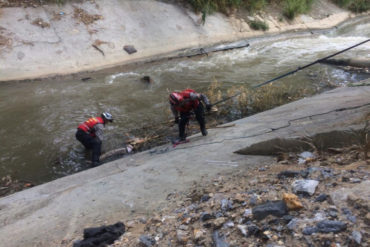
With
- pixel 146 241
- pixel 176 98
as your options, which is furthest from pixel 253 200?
pixel 176 98

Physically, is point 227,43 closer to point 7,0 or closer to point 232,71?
point 232,71

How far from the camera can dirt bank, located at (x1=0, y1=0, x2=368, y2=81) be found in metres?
11.1

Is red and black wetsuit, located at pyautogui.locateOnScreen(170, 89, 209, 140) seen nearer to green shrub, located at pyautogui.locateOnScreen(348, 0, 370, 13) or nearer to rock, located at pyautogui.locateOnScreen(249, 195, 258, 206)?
rock, located at pyautogui.locateOnScreen(249, 195, 258, 206)

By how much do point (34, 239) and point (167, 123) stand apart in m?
4.69

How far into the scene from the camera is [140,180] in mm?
4812

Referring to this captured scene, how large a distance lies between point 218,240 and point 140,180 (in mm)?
2237

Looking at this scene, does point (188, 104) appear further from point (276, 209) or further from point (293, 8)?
point (293, 8)

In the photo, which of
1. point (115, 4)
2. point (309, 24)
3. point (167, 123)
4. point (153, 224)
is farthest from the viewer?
point (309, 24)

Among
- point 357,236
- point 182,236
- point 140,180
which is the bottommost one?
point 140,180

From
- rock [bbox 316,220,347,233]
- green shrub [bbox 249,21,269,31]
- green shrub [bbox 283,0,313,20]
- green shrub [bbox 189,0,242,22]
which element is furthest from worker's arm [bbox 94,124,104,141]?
green shrub [bbox 283,0,313,20]

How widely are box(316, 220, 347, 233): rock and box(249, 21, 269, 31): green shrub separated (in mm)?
15307

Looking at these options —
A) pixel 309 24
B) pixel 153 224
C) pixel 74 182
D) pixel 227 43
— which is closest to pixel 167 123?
pixel 74 182

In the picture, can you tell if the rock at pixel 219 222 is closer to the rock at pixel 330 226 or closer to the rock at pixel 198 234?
the rock at pixel 198 234

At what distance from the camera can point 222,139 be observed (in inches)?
228
